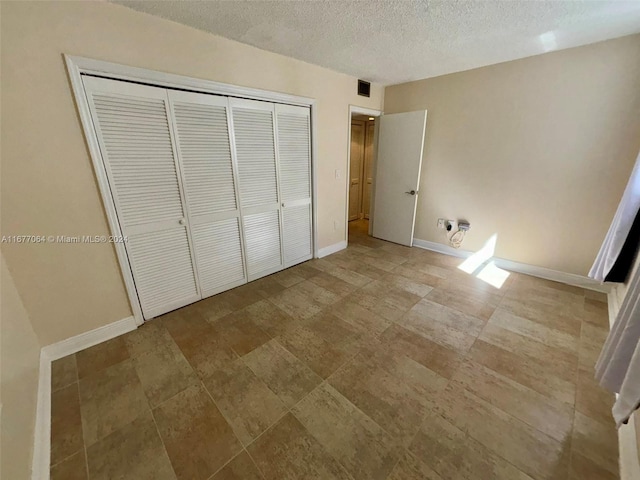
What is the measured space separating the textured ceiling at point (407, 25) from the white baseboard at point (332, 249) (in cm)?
235

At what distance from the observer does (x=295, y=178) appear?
311cm

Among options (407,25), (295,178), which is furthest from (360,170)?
(407,25)

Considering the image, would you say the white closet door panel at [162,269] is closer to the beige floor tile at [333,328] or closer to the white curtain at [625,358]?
the beige floor tile at [333,328]

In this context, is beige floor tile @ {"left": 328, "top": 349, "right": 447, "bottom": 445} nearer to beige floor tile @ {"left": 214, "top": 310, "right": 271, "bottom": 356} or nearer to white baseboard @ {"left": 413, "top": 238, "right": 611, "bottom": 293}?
beige floor tile @ {"left": 214, "top": 310, "right": 271, "bottom": 356}

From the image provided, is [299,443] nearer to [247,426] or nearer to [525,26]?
[247,426]

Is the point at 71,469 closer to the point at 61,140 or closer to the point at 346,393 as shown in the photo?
the point at 346,393

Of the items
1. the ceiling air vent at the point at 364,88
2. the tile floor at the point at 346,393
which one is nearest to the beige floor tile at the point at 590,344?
the tile floor at the point at 346,393

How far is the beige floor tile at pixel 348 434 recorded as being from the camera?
1215 millimetres

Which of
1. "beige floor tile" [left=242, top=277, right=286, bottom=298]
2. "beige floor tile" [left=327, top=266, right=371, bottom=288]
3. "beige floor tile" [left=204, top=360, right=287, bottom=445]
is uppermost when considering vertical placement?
"beige floor tile" [left=327, top=266, right=371, bottom=288]

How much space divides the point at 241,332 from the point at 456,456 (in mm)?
1658

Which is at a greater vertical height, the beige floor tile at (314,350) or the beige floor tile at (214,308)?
the beige floor tile at (214,308)

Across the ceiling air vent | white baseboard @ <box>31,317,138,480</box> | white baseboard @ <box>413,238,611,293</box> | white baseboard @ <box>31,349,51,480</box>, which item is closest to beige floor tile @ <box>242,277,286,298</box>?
white baseboard @ <box>31,317,138,480</box>

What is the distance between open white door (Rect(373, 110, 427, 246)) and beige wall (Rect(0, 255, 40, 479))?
4.13m

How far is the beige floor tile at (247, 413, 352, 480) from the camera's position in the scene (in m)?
1.18
